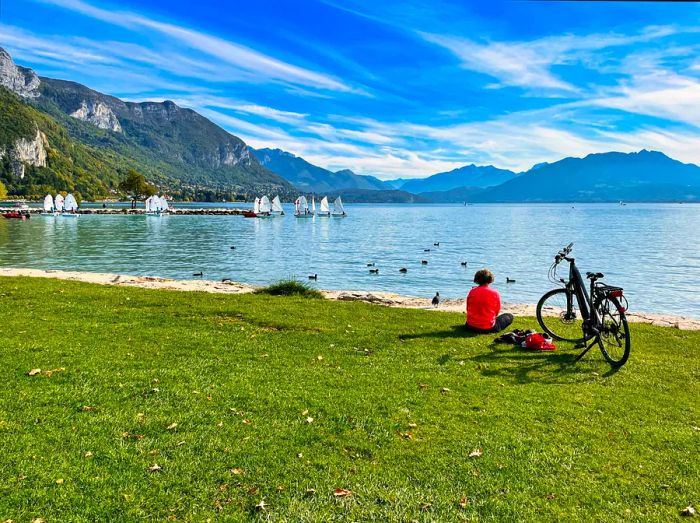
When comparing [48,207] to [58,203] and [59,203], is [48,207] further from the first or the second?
[59,203]

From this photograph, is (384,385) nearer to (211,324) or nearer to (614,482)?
(614,482)

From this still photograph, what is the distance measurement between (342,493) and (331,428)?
1.56 metres

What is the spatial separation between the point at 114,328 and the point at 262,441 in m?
7.52

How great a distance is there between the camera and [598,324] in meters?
10.9

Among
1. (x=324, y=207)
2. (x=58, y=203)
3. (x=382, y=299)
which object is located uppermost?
(x=324, y=207)

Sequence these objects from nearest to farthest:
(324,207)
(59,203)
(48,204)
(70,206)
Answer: (48,204), (59,203), (70,206), (324,207)

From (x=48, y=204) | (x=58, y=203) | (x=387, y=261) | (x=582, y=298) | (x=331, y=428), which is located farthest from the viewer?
(x=58, y=203)

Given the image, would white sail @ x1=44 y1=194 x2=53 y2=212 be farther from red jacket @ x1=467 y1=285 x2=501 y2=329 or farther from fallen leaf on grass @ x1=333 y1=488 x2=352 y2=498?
fallen leaf on grass @ x1=333 y1=488 x2=352 y2=498

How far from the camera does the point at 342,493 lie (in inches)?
219

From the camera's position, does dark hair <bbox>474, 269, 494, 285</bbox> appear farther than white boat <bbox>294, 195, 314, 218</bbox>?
No

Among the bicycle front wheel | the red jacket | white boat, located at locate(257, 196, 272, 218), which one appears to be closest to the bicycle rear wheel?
the bicycle front wheel

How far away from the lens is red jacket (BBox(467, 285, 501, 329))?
519 inches

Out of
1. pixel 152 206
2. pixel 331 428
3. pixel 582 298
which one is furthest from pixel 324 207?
pixel 331 428

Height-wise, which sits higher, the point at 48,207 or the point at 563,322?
the point at 48,207
